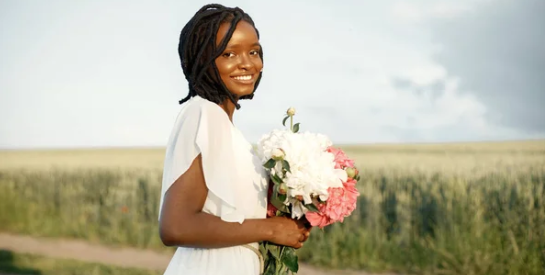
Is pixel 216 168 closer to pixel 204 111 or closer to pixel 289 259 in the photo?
pixel 204 111

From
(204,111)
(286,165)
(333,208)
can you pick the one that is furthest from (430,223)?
(204,111)

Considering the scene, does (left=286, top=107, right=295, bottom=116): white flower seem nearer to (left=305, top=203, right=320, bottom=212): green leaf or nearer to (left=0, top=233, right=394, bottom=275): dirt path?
(left=305, top=203, right=320, bottom=212): green leaf

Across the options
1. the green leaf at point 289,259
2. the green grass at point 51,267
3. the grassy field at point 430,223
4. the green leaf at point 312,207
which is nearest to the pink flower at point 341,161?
the green leaf at point 312,207

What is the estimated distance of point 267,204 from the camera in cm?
256

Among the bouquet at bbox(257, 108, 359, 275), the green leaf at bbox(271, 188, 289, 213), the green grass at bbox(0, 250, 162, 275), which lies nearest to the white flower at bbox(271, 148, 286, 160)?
the bouquet at bbox(257, 108, 359, 275)

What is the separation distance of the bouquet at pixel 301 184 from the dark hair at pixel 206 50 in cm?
26

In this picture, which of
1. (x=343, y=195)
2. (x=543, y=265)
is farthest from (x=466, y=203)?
(x=343, y=195)

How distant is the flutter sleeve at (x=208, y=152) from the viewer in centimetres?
229

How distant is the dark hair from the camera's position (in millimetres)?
2523

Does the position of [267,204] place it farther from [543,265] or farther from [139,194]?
[139,194]

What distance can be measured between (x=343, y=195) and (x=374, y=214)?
7274 mm

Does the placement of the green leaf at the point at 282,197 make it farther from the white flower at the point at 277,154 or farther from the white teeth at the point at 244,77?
the white teeth at the point at 244,77

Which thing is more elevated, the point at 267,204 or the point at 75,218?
the point at 267,204

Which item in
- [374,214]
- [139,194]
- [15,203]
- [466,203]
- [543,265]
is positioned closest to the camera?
[543,265]
